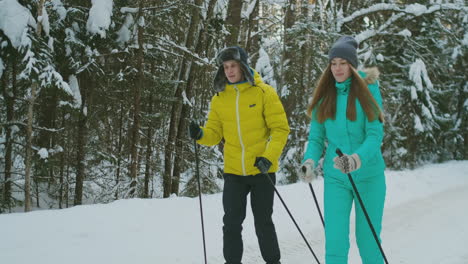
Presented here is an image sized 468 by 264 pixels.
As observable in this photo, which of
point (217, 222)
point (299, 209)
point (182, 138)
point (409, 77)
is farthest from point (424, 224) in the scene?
point (409, 77)

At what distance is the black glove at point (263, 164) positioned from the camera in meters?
3.36

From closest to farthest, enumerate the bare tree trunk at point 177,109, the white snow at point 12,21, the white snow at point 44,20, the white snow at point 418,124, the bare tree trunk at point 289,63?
the white snow at point 12,21
the white snow at point 44,20
the bare tree trunk at point 177,109
the bare tree trunk at point 289,63
the white snow at point 418,124

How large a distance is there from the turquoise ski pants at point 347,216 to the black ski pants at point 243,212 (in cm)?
76

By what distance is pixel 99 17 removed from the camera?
23.2 feet

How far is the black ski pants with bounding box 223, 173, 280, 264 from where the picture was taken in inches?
145

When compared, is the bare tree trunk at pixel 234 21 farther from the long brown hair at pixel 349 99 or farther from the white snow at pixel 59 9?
the long brown hair at pixel 349 99

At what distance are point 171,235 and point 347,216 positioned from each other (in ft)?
8.67

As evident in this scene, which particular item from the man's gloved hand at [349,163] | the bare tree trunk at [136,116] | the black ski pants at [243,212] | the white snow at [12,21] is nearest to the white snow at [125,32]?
the bare tree trunk at [136,116]

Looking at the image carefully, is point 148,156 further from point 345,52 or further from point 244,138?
point 345,52

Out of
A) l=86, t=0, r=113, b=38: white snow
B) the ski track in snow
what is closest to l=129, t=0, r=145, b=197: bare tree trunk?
l=86, t=0, r=113, b=38: white snow

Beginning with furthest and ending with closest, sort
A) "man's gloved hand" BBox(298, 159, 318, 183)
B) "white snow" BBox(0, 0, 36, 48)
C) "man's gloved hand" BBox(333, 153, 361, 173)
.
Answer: "white snow" BBox(0, 0, 36, 48), "man's gloved hand" BBox(298, 159, 318, 183), "man's gloved hand" BBox(333, 153, 361, 173)

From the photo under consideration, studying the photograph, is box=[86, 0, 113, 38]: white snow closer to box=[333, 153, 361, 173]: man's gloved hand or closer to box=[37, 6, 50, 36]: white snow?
box=[37, 6, 50, 36]: white snow

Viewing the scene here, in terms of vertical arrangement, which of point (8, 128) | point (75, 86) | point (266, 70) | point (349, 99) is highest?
point (266, 70)

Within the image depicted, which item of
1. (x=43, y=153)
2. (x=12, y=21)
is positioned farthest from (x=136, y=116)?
(x=12, y=21)
